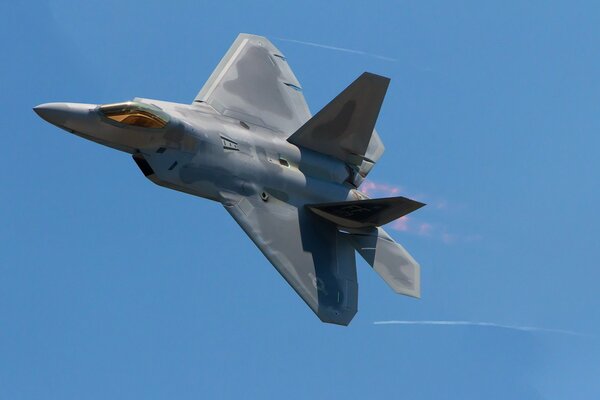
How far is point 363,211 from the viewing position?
34625 mm

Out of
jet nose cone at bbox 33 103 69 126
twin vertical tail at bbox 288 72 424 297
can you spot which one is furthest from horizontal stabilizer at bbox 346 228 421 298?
jet nose cone at bbox 33 103 69 126

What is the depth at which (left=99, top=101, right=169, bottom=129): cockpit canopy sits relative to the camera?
3225 centimetres

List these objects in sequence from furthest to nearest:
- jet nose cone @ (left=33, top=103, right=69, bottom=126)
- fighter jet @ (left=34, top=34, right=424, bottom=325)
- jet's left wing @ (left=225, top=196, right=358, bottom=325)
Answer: jet's left wing @ (left=225, top=196, right=358, bottom=325), fighter jet @ (left=34, top=34, right=424, bottom=325), jet nose cone @ (left=33, top=103, right=69, bottom=126)

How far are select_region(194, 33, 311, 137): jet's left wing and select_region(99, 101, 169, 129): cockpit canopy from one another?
129 inches

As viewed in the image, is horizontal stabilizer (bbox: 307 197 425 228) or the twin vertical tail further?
the twin vertical tail

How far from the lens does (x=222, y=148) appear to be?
3359cm

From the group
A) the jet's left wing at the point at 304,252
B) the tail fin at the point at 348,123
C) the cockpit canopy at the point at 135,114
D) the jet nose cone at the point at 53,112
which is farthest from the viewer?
the tail fin at the point at 348,123

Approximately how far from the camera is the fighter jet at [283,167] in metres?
32.8

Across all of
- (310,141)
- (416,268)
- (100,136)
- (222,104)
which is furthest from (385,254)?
(100,136)

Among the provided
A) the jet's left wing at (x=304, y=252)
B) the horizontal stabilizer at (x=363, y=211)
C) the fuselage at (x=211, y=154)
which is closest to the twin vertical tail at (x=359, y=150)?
the horizontal stabilizer at (x=363, y=211)

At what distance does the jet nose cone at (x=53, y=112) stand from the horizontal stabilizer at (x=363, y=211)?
6.64 m

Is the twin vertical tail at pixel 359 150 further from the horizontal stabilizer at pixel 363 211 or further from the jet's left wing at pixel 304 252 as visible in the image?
the jet's left wing at pixel 304 252

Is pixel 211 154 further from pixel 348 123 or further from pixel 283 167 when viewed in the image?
pixel 348 123

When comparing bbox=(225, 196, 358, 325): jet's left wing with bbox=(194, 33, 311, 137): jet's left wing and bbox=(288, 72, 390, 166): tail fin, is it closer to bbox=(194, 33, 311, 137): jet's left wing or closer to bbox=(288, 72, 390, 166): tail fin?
bbox=(288, 72, 390, 166): tail fin
